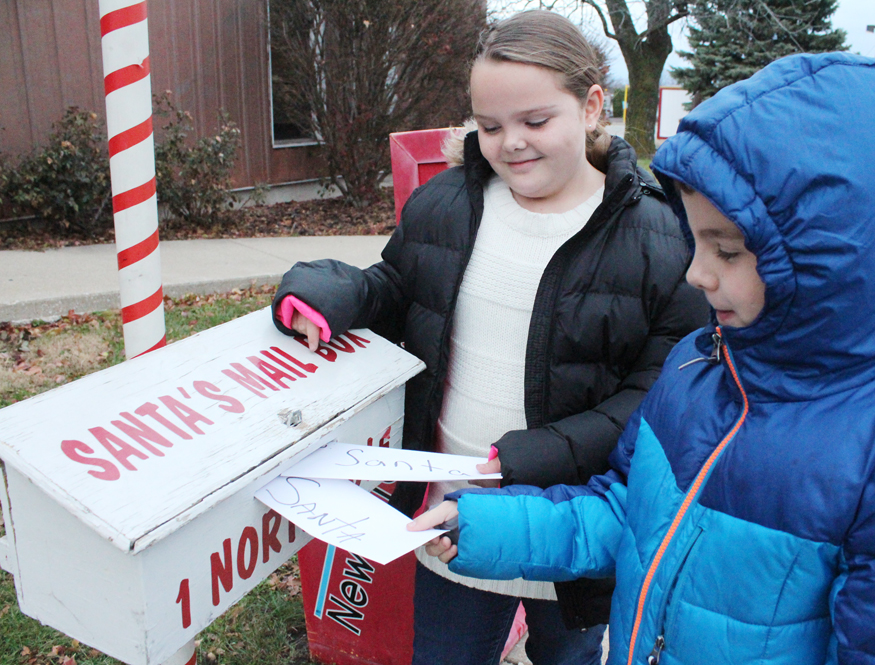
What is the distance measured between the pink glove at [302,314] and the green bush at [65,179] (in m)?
5.57

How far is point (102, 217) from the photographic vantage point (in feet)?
22.6

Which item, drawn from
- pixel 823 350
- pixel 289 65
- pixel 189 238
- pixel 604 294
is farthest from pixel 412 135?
pixel 289 65

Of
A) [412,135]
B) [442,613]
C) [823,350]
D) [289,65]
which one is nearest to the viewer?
[823,350]

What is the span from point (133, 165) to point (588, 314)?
116cm

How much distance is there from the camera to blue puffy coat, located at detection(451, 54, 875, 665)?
90 cm

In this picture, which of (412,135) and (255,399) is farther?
(412,135)

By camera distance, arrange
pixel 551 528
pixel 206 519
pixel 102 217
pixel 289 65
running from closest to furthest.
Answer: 1. pixel 206 519
2. pixel 551 528
3. pixel 102 217
4. pixel 289 65

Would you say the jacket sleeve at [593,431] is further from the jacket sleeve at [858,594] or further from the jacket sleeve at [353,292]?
the jacket sleeve at [858,594]

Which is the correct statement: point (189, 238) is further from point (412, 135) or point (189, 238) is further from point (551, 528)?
point (551, 528)

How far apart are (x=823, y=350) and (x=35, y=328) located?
4.67 m

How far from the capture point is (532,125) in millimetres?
1498

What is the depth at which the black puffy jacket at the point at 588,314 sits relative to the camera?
1.51 m

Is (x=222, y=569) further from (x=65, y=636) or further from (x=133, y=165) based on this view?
(x=65, y=636)

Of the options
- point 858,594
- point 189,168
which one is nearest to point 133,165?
point 858,594
